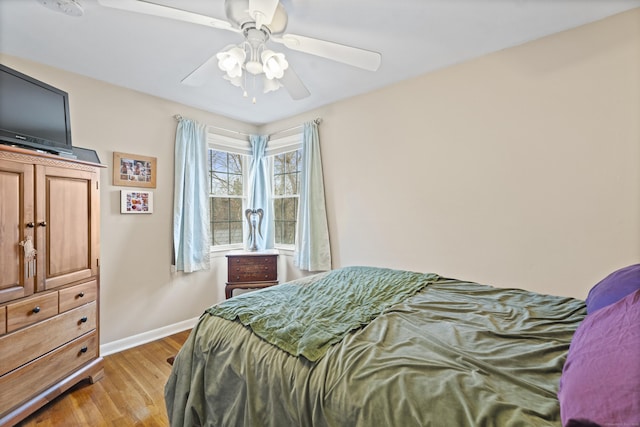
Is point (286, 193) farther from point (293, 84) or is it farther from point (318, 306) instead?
point (318, 306)

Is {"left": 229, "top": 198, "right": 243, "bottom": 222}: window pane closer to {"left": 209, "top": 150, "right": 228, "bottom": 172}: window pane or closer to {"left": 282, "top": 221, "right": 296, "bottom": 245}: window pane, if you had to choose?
{"left": 209, "top": 150, "right": 228, "bottom": 172}: window pane

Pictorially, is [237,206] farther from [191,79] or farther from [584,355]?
[584,355]

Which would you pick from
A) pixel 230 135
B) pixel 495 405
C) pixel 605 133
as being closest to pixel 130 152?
pixel 230 135

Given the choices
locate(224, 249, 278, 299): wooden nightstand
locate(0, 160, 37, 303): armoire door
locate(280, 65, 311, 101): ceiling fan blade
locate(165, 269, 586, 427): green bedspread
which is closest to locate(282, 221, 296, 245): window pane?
locate(224, 249, 278, 299): wooden nightstand

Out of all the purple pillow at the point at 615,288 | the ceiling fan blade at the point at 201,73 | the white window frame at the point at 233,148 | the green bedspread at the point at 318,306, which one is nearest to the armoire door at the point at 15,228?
the ceiling fan blade at the point at 201,73

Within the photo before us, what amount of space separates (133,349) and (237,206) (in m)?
1.87

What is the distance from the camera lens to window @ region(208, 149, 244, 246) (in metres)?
3.51

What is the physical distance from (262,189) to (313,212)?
2.98ft

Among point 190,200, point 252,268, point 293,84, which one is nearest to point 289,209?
point 252,268

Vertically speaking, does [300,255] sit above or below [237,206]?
below

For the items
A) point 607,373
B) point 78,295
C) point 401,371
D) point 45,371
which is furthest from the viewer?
point 78,295

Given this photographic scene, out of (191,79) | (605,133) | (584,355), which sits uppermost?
(191,79)

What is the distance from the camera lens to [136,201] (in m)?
2.73

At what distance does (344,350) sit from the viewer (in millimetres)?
1009
